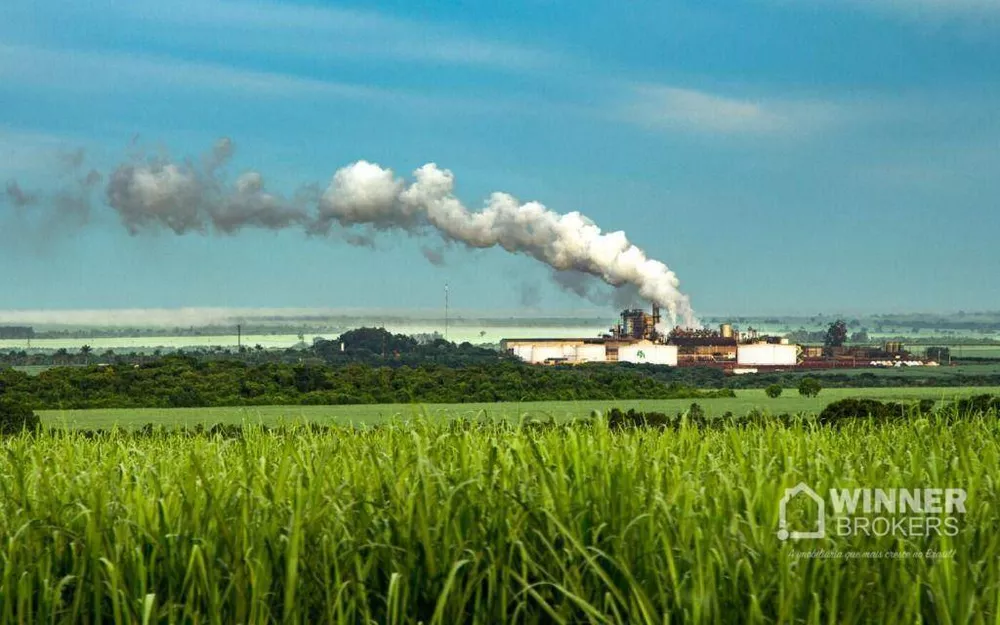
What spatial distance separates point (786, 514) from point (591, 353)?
56740mm

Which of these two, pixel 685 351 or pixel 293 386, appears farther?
pixel 685 351

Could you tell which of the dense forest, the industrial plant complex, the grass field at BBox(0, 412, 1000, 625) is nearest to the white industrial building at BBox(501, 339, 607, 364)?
the industrial plant complex

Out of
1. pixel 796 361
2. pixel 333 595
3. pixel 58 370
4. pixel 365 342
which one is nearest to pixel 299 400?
pixel 58 370

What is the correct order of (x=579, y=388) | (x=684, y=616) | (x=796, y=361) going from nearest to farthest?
(x=684, y=616), (x=579, y=388), (x=796, y=361)

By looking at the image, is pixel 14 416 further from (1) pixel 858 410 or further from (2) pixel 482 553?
(2) pixel 482 553

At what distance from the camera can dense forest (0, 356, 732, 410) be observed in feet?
91.6

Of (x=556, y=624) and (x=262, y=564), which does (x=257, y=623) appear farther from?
(x=556, y=624)

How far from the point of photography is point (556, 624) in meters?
4.94

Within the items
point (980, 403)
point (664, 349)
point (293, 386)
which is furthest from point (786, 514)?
point (664, 349)

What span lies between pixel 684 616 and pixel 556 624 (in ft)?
2.41

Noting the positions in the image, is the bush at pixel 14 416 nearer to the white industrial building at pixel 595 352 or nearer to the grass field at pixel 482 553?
the grass field at pixel 482 553

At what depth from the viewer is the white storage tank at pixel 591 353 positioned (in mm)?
61084

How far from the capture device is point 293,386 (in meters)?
28.6

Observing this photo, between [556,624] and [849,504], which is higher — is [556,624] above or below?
below
